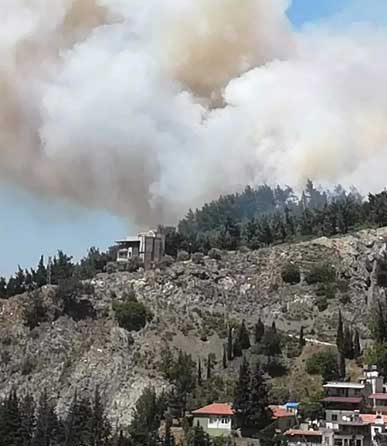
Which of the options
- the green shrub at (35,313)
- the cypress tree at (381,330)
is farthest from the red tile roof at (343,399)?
the green shrub at (35,313)

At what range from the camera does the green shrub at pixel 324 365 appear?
82375 millimetres

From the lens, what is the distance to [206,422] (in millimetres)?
74625

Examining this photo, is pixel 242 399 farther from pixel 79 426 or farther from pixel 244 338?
pixel 244 338

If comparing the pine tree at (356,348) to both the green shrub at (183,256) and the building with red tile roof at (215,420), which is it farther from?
the green shrub at (183,256)

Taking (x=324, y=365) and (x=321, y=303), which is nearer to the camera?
(x=324, y=365)

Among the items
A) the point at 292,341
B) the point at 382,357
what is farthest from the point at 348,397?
the point at 292,341

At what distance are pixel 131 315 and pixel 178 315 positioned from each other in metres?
5.14

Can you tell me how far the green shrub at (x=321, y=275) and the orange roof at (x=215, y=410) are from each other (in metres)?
27.2

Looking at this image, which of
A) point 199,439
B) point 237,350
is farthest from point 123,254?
point 199,439

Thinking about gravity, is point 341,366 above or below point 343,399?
above

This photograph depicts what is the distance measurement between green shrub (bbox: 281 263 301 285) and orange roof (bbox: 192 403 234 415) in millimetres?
27610

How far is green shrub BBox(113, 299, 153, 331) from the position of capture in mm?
95756

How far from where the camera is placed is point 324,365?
83.1 m

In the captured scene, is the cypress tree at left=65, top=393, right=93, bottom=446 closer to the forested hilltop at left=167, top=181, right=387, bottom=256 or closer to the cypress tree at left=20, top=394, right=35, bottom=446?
the cypress tree at left=20, top=394, right=35, bottom=446
